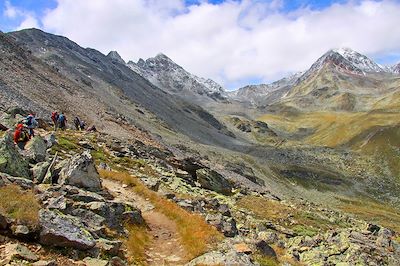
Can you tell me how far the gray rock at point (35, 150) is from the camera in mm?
24369

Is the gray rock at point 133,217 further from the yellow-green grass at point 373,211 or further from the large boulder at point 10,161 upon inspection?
the yellow-green grass at point 373,211

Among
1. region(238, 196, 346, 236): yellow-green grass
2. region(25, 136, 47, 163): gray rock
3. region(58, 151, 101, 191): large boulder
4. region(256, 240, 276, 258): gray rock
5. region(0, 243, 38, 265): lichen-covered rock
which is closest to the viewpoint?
region(0, 243, 38, 265): lichen-covered rock

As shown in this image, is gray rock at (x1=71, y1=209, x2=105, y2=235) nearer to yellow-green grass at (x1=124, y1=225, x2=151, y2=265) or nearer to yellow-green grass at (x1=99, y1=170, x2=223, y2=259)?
yellow-green grass at (x1=124, y1=225, x2=151, y2=265)

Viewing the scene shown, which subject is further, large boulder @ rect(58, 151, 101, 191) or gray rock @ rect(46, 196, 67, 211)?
large boulder @ rect(58, 151, 101, 191)

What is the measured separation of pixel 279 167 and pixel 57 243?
411 feet

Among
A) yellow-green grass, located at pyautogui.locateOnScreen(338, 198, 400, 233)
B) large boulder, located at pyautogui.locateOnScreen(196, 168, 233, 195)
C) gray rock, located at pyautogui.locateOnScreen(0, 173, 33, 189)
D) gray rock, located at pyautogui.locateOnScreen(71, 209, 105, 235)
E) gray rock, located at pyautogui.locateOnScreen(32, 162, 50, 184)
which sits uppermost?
yellow-green grass, located at pyautogui.locateOnScreen(338, 198, 400, 233)

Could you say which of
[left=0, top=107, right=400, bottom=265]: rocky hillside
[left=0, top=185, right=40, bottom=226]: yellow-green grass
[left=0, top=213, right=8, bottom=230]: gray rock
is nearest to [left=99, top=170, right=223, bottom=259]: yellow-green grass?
[left=0, top=107, right=400, bottom=265]: rocky hillside

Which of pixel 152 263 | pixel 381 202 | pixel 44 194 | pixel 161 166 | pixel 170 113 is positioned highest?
pixel 170 113

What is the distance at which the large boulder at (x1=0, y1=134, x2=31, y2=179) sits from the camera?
19.6 metres

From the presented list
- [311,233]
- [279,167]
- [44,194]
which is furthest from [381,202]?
[44,194]

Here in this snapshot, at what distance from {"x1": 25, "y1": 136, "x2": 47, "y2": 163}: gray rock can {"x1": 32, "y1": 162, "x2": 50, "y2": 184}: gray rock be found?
6.65ft

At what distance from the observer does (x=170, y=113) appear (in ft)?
615

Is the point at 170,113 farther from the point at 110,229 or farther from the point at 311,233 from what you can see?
the point at 110,229

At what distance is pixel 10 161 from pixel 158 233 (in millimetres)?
7900
